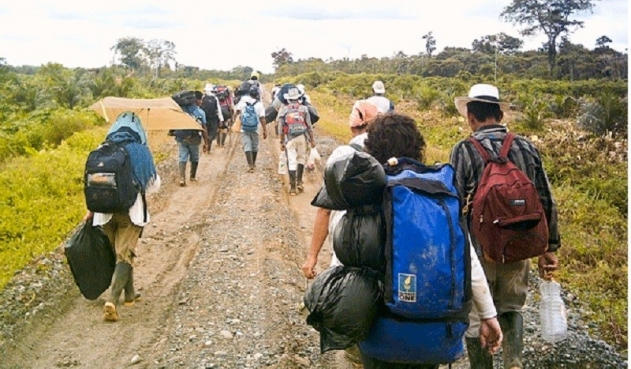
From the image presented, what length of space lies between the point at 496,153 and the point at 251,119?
8.66m

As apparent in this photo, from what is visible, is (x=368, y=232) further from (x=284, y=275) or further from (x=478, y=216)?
(x=284, y=275)

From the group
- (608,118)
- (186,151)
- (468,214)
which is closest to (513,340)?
(468,214)

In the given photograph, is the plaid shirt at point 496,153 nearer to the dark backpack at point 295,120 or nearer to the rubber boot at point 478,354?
the rubber boot at point 478,354

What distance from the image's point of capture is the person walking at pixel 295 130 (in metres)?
10.2

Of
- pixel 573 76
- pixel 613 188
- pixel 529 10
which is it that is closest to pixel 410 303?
pixel 613 188

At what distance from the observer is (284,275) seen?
649cm

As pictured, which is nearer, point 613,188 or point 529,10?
point 613,188

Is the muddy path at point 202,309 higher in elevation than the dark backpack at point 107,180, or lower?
lower

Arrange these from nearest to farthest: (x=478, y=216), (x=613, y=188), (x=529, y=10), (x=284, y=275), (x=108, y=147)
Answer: (x=478, y=216)
(x=108, y=147)
(x=284, y=275)
(x=613, y=188)
(x=529, y=10)

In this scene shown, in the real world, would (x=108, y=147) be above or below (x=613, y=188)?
above

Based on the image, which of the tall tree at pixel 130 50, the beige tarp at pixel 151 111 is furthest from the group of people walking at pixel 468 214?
the tall tree at pixel 130 50

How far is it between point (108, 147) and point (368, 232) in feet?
10.9

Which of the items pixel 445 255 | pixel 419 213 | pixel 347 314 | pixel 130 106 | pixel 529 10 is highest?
pixel 529 10

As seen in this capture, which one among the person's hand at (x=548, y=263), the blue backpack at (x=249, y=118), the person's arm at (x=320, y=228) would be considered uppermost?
the blue backpack at (x=249, y=118)
